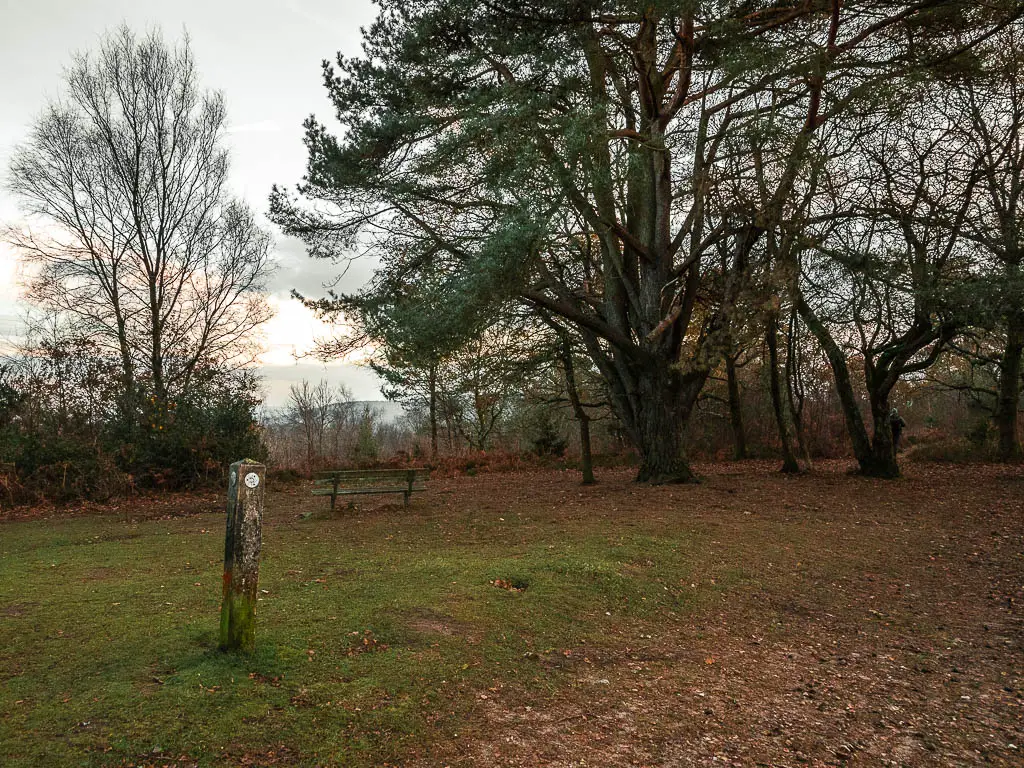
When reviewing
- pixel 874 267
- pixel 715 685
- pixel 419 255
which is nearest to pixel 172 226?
pixel 419 255

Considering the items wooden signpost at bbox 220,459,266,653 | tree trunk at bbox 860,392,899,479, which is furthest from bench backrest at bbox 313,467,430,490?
tree trunk at bbox 860,392,899,479

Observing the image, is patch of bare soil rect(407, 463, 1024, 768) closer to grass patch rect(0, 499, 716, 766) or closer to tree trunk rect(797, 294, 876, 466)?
grass patch rect(0, 499, 716, 766)

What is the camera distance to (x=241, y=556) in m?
3.79

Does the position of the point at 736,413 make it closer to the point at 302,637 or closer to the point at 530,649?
the point at 530,649

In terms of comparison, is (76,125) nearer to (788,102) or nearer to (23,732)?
(788,102)

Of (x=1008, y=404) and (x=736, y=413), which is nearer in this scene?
(x=1008, y=404)

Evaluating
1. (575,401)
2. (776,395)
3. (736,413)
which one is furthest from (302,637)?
(736,413)

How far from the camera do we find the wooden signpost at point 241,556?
3.76 meters

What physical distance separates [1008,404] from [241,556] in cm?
1839

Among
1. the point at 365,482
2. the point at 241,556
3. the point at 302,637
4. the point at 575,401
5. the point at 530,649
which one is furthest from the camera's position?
the point at 575,401

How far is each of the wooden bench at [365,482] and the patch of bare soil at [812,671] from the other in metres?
3.90

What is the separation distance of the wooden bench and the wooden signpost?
6015mm

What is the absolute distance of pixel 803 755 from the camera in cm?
316

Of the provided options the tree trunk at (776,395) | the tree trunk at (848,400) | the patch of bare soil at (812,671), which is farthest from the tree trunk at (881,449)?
the patch of bare soil at (812,671)
